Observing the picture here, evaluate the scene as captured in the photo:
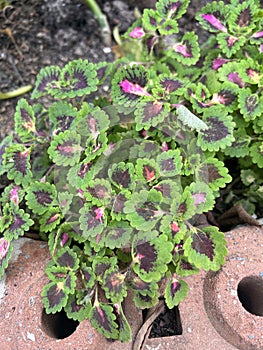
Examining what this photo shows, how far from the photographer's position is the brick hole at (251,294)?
57.8 inches

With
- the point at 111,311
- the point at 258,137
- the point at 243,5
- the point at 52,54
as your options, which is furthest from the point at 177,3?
the point at 111,311

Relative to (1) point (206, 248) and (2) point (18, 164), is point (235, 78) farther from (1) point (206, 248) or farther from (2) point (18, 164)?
(2) point (18, 164)

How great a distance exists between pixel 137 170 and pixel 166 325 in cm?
52

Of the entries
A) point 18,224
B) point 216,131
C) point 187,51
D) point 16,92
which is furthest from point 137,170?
point 16,92

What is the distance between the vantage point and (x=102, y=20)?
223 cm

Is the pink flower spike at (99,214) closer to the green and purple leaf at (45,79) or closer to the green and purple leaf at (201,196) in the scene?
the green and purple leaf at (201,196)

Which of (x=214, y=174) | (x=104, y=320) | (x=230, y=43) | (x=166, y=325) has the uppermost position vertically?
(x=230, y=43)

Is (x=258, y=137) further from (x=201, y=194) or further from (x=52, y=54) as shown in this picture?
(x=52, y=54)

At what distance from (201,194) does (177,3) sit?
0.63 meters

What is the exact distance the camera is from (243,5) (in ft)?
5.21

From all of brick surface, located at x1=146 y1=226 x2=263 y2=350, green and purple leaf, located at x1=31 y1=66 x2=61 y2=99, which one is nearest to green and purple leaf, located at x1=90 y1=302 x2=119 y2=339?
brick surface, located at x1=146 y1=226 x2=263 y2=350

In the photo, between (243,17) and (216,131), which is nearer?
(216,131)

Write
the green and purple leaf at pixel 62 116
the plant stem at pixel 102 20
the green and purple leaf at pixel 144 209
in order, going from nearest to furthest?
the green and purple leaf at pixel 144 209, the green and purple leaf at pixel 62 116, the plant stem at pixel 102 20

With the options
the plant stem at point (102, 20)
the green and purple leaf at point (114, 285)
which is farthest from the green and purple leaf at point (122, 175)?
the plant stem at point (102, 20)
